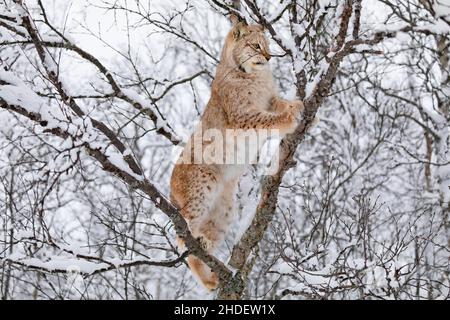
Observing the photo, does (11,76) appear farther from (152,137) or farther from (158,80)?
(152,137)

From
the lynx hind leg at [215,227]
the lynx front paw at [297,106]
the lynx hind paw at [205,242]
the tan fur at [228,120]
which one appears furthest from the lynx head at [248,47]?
the lynx hind paw at [205,242]

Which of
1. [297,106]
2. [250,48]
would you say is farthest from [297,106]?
[250,48]

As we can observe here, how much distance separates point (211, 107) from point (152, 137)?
11202 millimetres

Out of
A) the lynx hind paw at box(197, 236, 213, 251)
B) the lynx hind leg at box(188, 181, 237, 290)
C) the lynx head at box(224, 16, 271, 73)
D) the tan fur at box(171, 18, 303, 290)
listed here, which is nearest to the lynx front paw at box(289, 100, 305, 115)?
the tan fur at box(171, 18, 303, 290)

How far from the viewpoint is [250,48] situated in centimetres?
729

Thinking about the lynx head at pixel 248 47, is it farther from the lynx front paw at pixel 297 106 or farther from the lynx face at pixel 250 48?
the lynx front paw at pixel 297 106

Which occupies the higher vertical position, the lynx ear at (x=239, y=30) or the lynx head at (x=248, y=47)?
the lynx ear at (x=239, y=30)

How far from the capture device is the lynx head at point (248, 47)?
7246 millimetres

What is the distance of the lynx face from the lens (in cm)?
725

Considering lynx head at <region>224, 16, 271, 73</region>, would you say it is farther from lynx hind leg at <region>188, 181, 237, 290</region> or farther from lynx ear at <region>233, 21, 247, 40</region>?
lynx hind leg at <region>188, 181, 237, 290</region>

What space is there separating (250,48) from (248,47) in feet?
0.14

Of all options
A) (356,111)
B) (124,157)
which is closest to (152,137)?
(356,111)

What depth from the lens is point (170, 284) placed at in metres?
16.3

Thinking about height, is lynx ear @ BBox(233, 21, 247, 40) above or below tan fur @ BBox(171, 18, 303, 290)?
above
